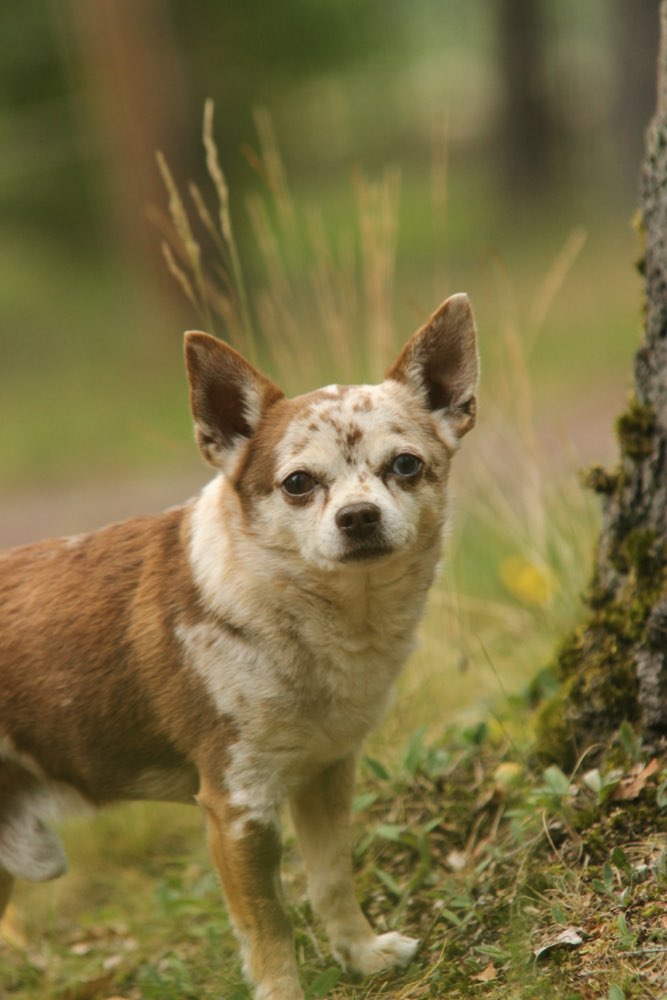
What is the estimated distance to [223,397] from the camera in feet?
10.1

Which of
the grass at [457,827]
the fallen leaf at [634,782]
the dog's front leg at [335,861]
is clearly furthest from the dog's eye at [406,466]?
the fallen leaf at [634,782]

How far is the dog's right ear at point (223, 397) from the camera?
2.99 meters

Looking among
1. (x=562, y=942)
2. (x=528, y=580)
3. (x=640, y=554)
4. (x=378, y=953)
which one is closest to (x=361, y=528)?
(x=640, y=554)

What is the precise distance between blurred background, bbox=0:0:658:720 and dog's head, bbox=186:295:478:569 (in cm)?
66

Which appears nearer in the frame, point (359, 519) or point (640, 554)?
point (359, 519)

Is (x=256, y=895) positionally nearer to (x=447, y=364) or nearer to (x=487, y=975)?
(x=487, y=975)

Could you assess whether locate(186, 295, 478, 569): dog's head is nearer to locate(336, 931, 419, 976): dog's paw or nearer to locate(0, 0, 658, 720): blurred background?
locate(0, 0, 658, 720): blurred background

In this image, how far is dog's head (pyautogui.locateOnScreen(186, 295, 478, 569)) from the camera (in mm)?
2852

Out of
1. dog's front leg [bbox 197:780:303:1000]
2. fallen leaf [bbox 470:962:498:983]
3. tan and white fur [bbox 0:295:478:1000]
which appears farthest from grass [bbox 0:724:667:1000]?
tan and white fur [bbox 0:295:478:1000]

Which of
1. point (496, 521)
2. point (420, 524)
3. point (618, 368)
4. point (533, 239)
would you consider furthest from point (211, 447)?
point (533, 239)

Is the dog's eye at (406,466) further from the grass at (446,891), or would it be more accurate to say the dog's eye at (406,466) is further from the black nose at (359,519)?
the grass at (446,891)

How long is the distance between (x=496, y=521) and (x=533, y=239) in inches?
424

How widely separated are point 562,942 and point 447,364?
4.61 ft

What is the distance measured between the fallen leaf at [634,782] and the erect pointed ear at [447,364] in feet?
3.12
